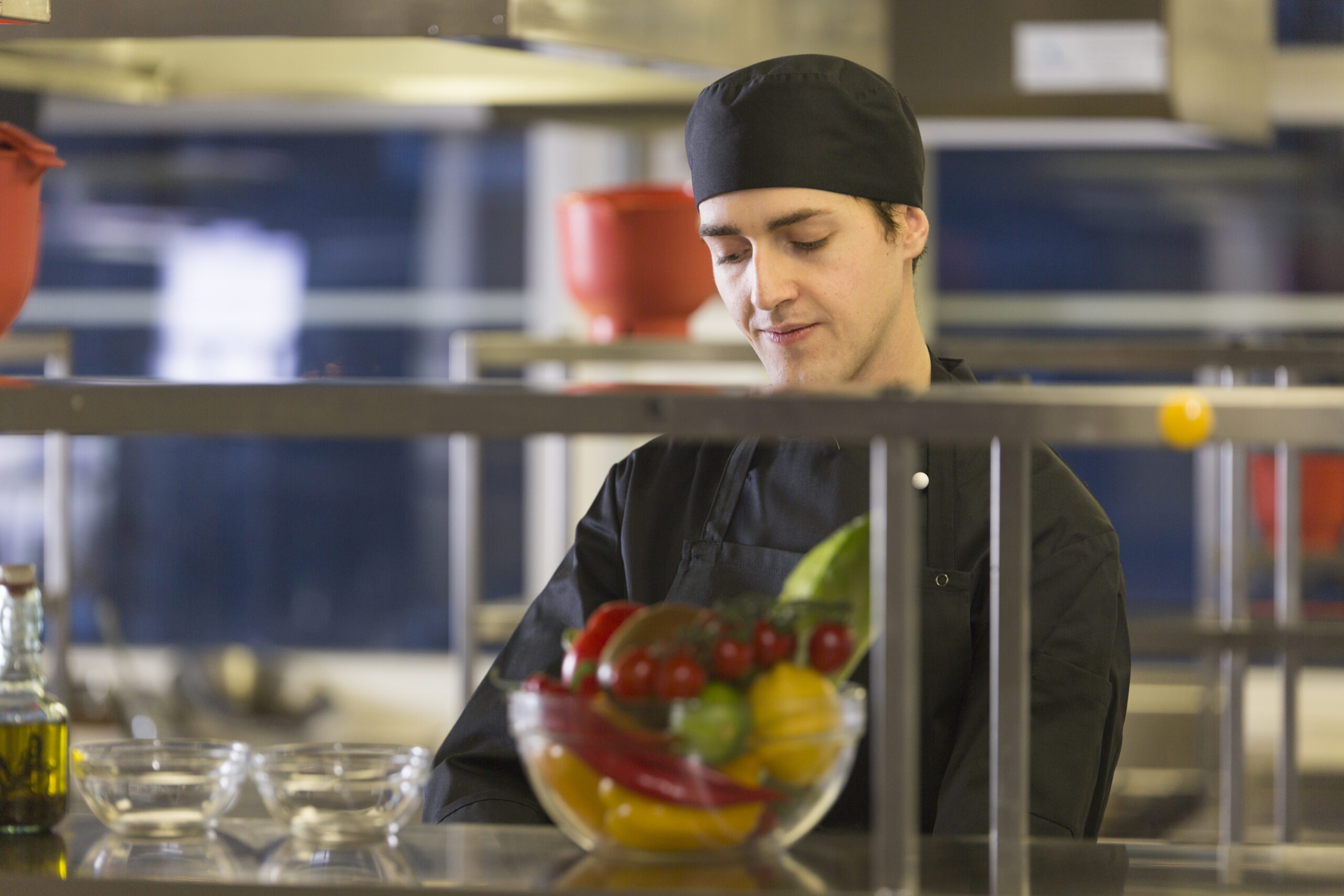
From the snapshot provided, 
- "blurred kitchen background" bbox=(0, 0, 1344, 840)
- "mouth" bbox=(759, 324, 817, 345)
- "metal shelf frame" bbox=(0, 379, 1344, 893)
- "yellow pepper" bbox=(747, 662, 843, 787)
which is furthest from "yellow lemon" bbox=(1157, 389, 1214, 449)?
"blurred kitchen background" bbox=(0, 0, 1344, 840)

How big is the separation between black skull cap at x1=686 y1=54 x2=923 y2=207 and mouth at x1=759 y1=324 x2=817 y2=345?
11 centimetres

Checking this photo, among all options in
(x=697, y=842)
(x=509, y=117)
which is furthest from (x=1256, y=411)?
(x=509, y=117)

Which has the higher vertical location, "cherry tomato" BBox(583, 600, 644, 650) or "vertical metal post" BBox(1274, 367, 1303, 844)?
"cherry tomato" BBox(583, 600, 644, 650)

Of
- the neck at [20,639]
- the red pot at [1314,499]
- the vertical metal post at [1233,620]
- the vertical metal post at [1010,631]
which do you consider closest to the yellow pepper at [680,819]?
the vertical metal post at [1010,631]

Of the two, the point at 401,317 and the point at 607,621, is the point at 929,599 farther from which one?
the point at 401,317

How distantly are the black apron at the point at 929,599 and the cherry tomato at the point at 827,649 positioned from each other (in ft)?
1.04

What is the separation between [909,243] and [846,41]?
605mm

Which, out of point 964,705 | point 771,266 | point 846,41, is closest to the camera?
point 964,705

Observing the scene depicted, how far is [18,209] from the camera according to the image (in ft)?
3.19

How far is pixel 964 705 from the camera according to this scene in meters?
1.17

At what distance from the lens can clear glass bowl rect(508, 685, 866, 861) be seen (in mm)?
784

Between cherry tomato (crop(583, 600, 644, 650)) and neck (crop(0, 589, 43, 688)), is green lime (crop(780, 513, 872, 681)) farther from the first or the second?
neck (crop(0, 589, 43, 688))

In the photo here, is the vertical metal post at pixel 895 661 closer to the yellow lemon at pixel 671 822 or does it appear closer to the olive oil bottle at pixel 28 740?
the yellow lemon at pixel 671 822

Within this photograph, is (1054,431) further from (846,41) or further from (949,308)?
(949,308)
